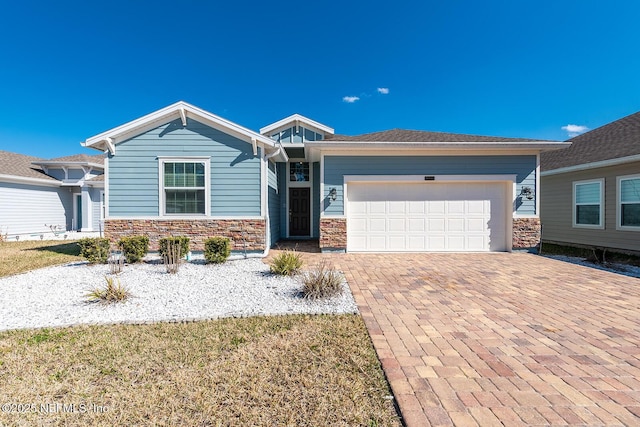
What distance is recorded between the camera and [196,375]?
7.96ft

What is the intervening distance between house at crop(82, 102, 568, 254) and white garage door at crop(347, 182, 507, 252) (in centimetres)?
3

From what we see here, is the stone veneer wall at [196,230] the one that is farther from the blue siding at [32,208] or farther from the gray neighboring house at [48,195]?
the blue siding at [32,208]

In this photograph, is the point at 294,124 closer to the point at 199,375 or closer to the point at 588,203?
the point at 588,203

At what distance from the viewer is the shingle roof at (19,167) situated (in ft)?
43.2

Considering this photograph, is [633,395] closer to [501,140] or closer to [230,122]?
[501,140]

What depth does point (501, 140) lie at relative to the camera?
8.54 m

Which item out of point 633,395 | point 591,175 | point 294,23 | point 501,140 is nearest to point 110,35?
point 294,23

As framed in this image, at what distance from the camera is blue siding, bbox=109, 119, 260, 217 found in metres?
8.02

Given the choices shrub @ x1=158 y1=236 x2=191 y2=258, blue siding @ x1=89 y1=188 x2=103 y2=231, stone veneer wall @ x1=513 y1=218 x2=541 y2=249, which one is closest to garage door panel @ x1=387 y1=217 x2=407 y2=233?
stone veneer wall @ x1=513 y1=218 x2=541 y2=249

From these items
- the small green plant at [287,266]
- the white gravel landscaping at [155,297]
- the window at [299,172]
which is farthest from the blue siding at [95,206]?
the small green plant at [287,266]

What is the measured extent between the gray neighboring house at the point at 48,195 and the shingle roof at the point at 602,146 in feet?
65.4

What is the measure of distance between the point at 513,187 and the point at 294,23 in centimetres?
1095

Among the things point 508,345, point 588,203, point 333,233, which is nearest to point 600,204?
point 588,203

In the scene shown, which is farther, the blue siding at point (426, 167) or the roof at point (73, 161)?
the roof at point (73, 161)
